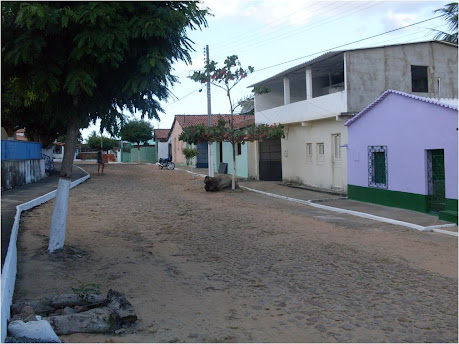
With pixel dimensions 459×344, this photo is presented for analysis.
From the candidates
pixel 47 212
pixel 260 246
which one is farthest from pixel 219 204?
pixel 260 246

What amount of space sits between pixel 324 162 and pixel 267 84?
6.31 m

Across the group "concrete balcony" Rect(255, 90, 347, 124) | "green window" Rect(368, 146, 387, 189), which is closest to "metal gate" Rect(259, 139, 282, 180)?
"concrete balcony" Rect(255, 90, 347, 124)

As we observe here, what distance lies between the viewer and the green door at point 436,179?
11664mm

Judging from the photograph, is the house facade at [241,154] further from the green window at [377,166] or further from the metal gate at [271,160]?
the green window at [377,166]

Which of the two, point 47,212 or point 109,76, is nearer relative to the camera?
point 109,76

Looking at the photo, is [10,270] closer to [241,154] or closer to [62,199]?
[62,199]

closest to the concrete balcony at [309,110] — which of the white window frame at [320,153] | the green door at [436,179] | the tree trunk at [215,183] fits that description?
the white window frame at [320,153]

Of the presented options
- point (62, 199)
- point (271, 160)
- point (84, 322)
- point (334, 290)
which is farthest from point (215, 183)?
point (84, 322)

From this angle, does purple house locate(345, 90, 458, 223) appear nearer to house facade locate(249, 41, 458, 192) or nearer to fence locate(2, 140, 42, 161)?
house facade locate(249, 41, 458, 192)

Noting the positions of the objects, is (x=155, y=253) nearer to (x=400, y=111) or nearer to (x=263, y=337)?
(x=263, y=337)

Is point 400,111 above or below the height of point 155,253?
above

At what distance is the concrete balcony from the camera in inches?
648

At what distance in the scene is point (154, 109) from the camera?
305 inches

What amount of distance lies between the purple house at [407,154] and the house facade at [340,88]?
1.48m
